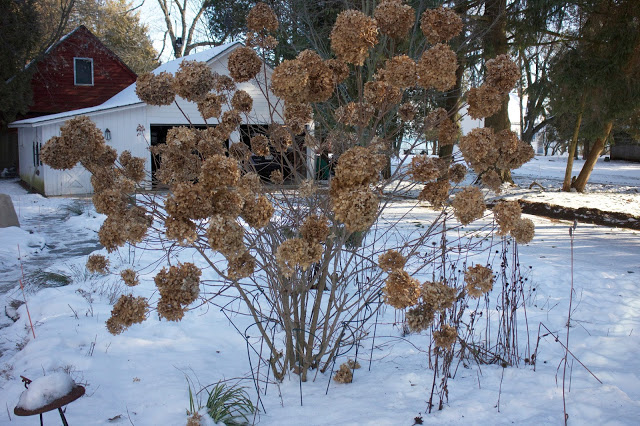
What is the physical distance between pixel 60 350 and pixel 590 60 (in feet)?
34.3

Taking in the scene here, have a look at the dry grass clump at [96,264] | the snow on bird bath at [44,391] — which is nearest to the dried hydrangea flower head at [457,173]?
the dry grass clump at [96,264]

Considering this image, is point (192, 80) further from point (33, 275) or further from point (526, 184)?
point (526, 184)

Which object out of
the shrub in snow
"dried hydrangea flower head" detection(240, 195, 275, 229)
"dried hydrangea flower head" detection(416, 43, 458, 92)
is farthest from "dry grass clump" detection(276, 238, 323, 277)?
"dried hydrangea flower head" detection(416, 43, 458, 92)

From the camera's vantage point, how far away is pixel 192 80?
7.91ft

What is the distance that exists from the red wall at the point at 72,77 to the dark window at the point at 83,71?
0.43ft

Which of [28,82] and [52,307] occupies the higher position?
[28,82]

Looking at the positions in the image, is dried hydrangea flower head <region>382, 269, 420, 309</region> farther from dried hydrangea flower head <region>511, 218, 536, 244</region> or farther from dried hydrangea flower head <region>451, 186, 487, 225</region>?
dried hydrangea flower head <region>511, 218, 536, 244</region>

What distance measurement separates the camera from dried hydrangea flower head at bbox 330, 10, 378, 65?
2.23m

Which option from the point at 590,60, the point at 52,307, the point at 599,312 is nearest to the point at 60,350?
the point at 52,307

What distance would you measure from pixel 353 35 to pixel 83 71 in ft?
74.4

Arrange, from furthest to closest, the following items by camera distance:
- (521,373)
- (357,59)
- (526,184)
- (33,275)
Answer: (526,184) → (33,275) → (521,373) → (357,59)

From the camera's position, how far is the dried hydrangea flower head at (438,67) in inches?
88.7

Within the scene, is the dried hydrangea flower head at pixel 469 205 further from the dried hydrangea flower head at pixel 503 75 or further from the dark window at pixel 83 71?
the dark window at pixel 83 71

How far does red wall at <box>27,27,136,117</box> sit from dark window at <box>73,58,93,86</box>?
5.2 inches
